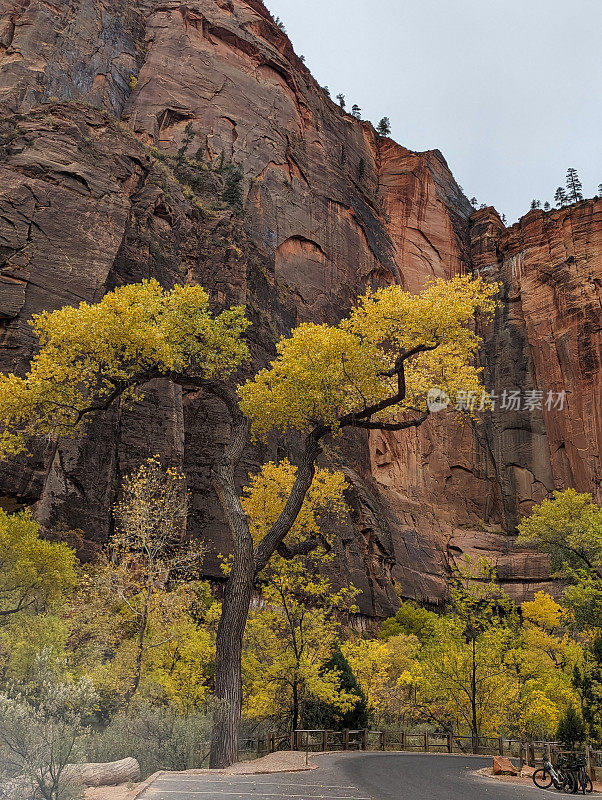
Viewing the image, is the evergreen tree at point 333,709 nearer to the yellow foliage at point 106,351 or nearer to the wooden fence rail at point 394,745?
the wooden fence rail at point 394,745

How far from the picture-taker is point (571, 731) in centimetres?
1784

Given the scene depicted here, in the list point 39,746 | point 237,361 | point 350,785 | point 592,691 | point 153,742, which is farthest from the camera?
point 592,691

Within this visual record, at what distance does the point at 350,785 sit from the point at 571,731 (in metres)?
8.84

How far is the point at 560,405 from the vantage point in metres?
67.9

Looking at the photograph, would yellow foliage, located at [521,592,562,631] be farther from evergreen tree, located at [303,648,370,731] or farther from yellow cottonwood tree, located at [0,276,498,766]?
yellow cottonwood tree, located at [0,276,498,766]

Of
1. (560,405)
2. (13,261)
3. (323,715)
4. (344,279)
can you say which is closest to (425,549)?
(560,405)

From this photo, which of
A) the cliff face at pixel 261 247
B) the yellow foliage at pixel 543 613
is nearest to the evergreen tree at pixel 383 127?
the cliff face at pixel 261 247

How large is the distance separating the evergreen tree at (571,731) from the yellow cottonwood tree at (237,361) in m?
9.53

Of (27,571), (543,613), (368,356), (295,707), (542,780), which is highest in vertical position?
(368,356)

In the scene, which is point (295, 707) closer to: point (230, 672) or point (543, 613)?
point (230, 672)

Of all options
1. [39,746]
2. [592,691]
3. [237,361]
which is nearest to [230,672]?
[39,746]

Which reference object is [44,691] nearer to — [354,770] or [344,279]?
[354,770]

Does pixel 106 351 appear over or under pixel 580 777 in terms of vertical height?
over

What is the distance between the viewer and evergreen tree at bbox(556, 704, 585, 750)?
1770 centimetres
